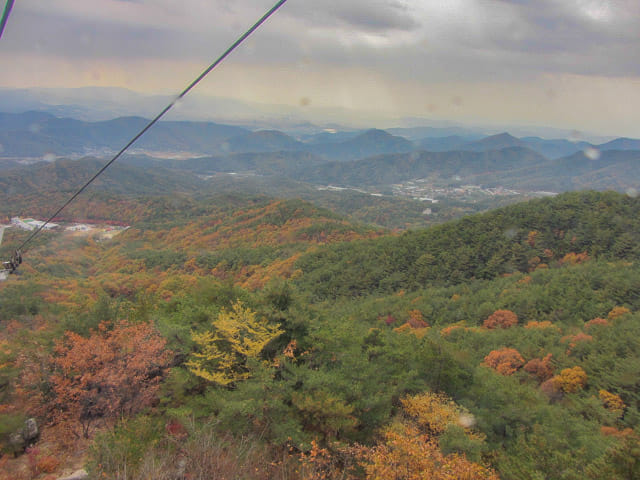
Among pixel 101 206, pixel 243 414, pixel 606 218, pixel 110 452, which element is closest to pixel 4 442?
pixel 110 452

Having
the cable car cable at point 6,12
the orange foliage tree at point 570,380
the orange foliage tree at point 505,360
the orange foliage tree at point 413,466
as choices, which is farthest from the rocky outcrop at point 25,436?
the orange foliage tree at point 570,380

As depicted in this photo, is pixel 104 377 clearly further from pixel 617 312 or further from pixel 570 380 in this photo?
pixel 617 312

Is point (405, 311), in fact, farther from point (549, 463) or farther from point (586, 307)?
point (549, 463)

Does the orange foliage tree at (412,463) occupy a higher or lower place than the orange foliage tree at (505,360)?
higher

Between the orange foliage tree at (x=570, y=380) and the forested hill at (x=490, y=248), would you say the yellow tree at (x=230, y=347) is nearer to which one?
the orange foliage tree at (x=570, y=380)

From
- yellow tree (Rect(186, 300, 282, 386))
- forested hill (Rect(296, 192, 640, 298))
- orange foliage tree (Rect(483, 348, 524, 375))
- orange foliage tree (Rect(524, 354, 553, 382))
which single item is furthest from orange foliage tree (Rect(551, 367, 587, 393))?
forested hill (Rect(296, 192, 640, 298))

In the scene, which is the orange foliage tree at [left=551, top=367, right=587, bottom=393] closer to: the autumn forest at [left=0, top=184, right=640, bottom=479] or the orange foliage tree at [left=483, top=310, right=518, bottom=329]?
the autumn forest at [left=0, top=184, right=640, bottom=479]

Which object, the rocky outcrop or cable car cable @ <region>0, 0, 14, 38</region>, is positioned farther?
Answer: the rocky outcrop
